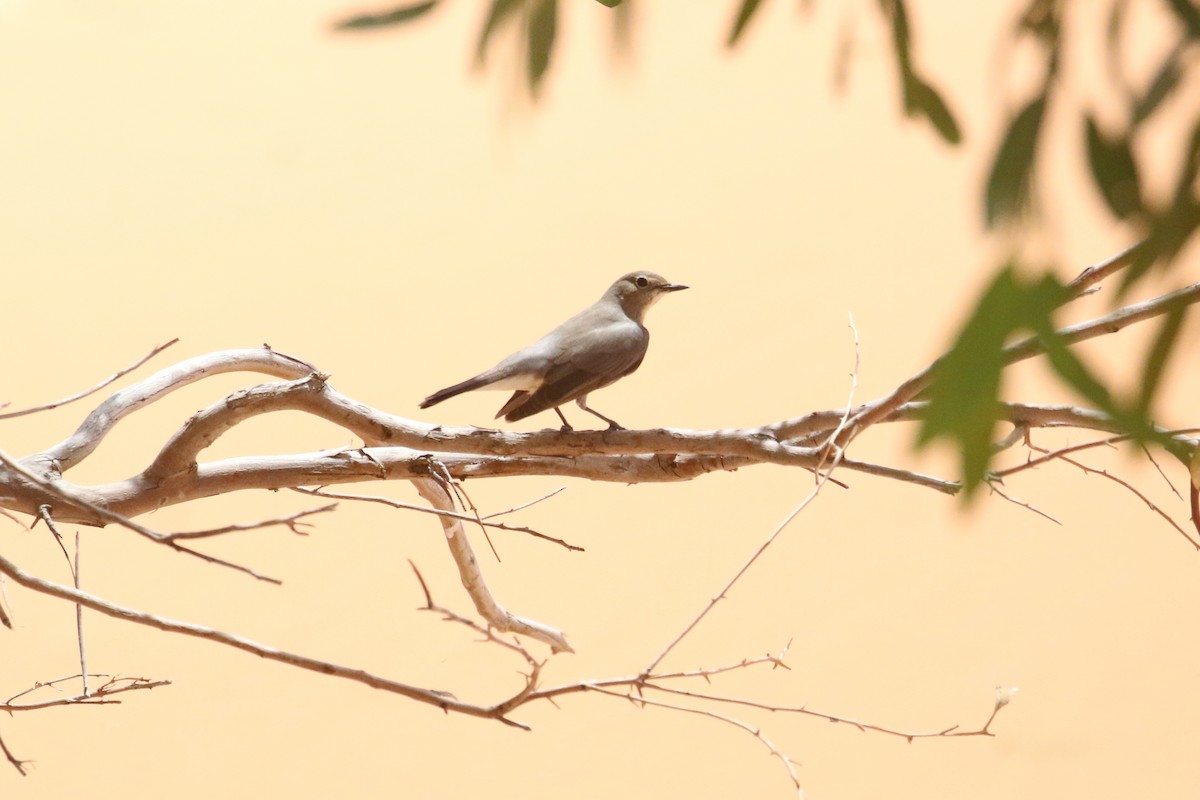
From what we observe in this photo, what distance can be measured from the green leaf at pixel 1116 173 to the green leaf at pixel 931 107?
10cm

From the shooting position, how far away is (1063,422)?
1549mm

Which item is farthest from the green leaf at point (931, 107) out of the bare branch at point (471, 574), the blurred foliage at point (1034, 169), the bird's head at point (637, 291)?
the bird's head at point (637, 291)

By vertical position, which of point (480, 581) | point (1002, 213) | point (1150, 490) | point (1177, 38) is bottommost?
point (1002, 213)

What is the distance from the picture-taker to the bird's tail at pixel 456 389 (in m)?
1.85

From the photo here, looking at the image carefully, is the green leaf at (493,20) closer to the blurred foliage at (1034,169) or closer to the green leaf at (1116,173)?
the blurred foliage at (1034,169)

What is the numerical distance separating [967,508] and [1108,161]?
19 cm

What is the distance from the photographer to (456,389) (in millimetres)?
1941

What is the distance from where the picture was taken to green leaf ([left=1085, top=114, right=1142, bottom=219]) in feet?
1.59

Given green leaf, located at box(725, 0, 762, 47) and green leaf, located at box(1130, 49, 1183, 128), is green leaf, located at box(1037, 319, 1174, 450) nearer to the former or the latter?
green leaf, located at box(1130, 49, 1183, 128)

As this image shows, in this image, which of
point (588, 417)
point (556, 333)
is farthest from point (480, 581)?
point (588, 417)

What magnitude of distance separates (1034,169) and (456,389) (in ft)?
4.97

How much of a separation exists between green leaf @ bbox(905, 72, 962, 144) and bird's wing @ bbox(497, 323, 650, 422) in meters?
1.46

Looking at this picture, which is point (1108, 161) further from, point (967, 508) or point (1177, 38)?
point (967, 508)

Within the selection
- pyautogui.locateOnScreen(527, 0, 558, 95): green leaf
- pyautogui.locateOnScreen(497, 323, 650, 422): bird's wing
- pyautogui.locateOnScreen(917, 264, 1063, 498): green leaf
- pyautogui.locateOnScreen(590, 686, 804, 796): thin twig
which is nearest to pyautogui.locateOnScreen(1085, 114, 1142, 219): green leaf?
pyautogui.locateOnScreen(917, 264, 1063, 498): green leaf
